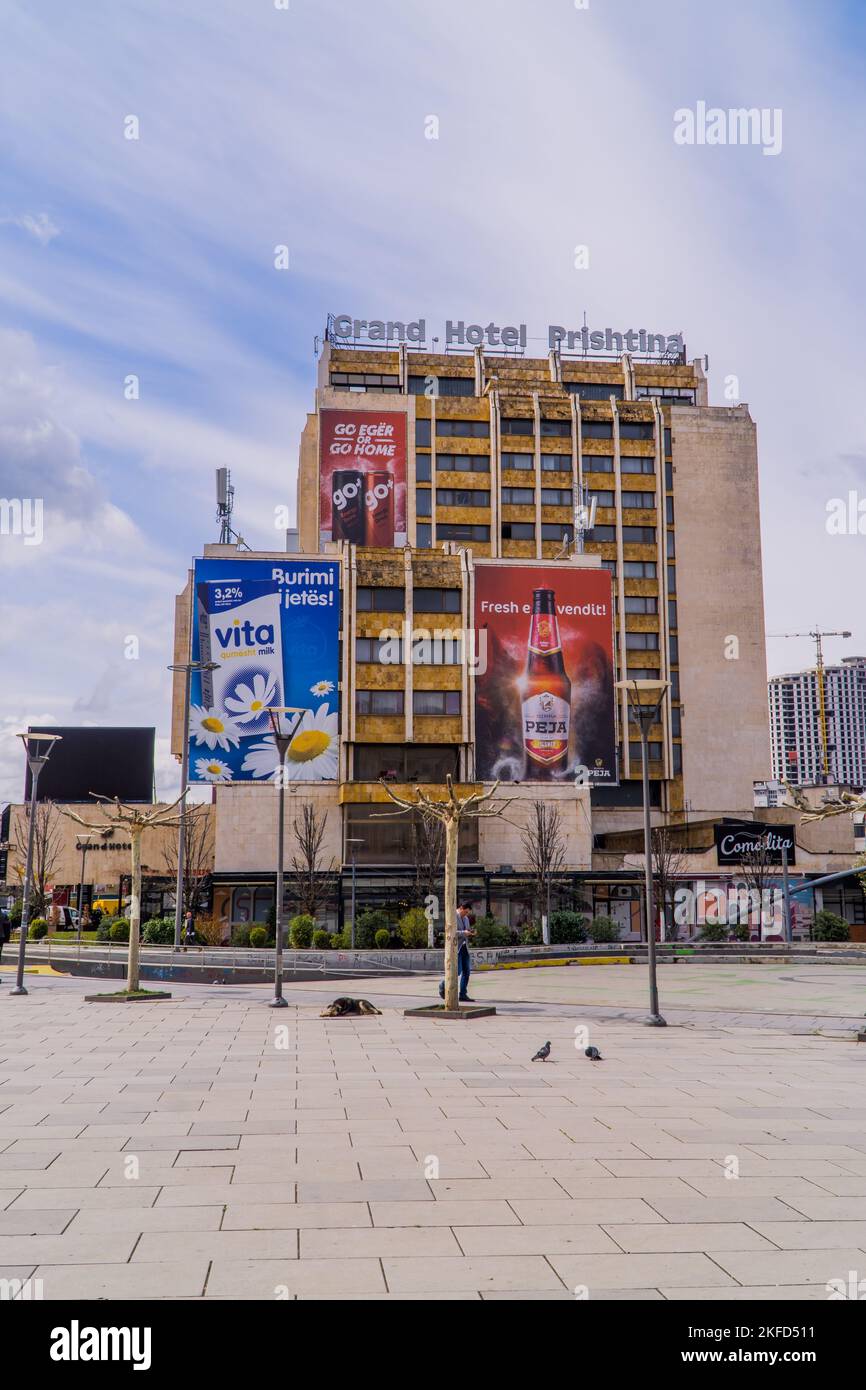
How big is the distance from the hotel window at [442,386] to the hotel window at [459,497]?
9539 mm

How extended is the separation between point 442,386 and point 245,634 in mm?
35364

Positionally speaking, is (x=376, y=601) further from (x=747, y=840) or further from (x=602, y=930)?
(x=602, y=930)

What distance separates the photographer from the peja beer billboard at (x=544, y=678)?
6341 cm

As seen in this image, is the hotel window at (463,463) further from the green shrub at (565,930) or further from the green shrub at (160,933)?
the green shrub at (160,933)

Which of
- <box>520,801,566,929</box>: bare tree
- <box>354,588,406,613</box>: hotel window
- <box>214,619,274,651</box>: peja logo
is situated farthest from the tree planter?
<box>354,588,406,613</box>: hotel window

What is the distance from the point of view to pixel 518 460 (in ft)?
271

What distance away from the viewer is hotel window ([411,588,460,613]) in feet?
213

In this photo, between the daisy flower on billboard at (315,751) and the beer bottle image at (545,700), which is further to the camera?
the beer bottle image at (545,700)

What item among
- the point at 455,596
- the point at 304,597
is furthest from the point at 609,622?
the point at 304,597

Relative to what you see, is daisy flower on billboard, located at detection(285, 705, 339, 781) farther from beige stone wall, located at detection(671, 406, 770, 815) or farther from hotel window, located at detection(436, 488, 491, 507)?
beige stone wall, located at detection(671, 406, 770, 815)

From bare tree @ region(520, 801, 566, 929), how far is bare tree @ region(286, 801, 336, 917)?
32.1ft

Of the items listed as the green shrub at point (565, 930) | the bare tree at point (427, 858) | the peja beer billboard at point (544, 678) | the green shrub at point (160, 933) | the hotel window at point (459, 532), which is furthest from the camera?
the hotel window at point (459, 532)
